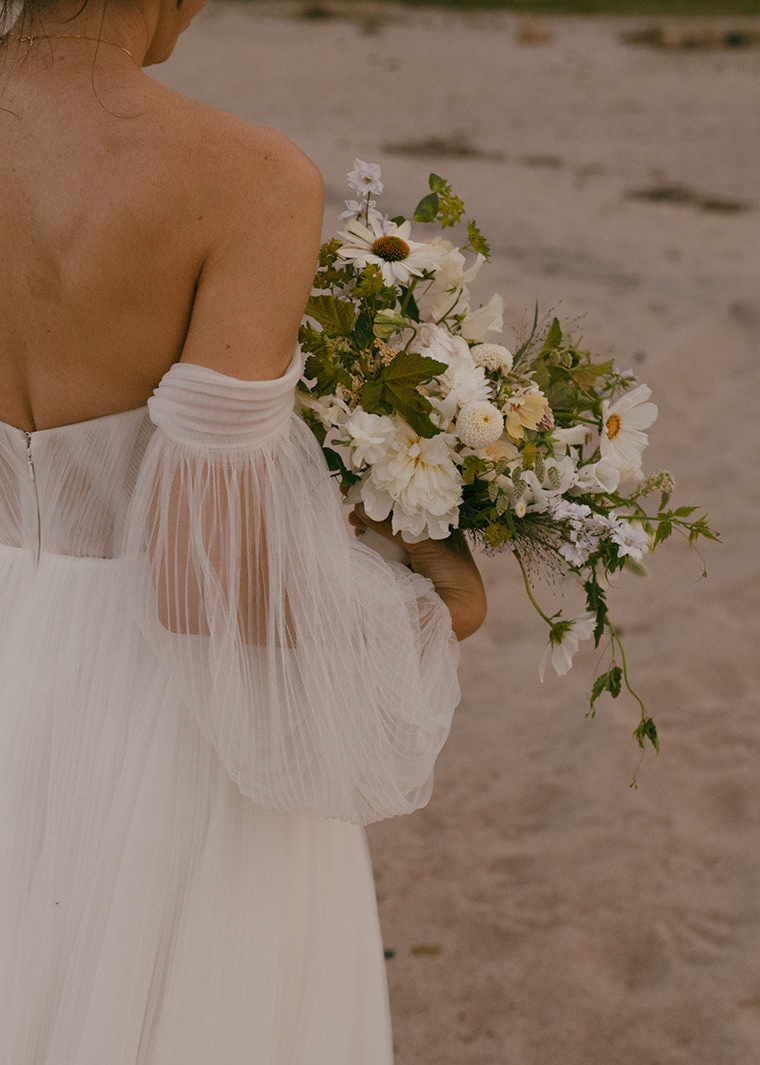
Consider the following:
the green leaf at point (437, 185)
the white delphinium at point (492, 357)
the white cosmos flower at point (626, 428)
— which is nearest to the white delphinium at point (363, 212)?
the green leaf at point (437, 185)

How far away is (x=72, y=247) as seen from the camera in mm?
1189

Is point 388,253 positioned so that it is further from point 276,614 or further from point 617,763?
point 617,763

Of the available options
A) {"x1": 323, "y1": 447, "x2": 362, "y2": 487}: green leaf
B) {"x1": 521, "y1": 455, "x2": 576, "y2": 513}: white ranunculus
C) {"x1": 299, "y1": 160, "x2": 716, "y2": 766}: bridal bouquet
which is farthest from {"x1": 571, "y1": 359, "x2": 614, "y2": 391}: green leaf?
{"x1": 323, "y1": 447, "x2": 362, "y2": 487}: green leaf

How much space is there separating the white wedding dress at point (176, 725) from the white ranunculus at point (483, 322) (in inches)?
15.0

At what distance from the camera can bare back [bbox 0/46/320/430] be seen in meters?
1.17

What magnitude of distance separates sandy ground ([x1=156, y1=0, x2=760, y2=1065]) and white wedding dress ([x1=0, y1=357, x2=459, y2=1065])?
1.10m

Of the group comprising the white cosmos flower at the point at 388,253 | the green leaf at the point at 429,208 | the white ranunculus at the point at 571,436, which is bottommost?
the white ranunculus at the point at 571,436

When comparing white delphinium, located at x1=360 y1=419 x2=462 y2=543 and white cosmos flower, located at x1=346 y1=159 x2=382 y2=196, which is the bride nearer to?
white delphinium, located at x1=360 y1=419 x2=462 y2=543

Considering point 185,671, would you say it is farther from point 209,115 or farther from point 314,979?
point 209,115

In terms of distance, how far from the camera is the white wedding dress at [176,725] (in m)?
1.36

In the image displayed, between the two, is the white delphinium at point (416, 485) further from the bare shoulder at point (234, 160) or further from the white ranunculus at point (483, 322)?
the bare shoulder at point (234, 160)

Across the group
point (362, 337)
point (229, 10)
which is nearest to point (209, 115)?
point (362, 337)

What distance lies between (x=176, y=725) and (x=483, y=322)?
769mm

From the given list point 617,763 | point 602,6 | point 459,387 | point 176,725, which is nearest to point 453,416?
point 459,387
